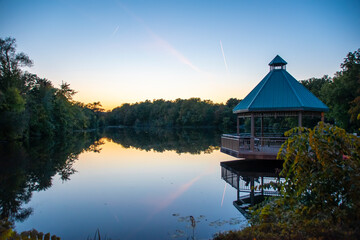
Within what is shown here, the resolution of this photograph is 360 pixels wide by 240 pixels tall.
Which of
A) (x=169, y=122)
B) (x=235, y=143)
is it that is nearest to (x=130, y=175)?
(x=235, y=143)

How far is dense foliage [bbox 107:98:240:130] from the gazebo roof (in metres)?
56.0

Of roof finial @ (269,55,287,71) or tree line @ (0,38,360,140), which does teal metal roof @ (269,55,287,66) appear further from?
tree line @ (0,38,360,140)

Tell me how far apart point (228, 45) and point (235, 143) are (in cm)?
1316

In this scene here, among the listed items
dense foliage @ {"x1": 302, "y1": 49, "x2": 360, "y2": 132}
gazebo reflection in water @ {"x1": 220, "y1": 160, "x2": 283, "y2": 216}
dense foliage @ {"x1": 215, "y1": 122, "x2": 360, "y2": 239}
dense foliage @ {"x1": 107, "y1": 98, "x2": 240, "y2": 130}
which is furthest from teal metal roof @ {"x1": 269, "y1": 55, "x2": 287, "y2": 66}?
dense foliage @ {"x1": 107, "y1": 98, "x2": 240, "y2": 130}

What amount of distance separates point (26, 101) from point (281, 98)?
36.4 metres

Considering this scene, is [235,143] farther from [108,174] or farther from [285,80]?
[108,174]

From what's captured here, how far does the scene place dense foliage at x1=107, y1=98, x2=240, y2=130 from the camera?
79.0 metres

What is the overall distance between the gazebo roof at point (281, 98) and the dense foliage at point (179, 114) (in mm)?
55996

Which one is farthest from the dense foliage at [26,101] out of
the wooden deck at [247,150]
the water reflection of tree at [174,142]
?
the wooden deck at [247,150]

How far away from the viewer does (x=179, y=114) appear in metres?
96.7

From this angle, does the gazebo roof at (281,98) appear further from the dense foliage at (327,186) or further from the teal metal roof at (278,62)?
the dense foliage at (327,186)

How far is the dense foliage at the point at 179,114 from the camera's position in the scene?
259ft

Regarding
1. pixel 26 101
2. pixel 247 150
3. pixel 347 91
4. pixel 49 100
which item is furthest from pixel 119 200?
pixel 49 100

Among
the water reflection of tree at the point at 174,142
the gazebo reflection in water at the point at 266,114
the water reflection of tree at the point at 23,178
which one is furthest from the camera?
the water reflection of tree at the point at 174,142
